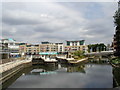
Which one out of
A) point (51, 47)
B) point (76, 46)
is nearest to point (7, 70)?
point (51, 47)

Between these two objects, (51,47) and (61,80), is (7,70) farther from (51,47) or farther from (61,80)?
(51,47)

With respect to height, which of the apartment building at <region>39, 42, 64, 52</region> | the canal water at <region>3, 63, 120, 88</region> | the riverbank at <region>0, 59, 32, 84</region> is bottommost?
the canal water at <region>3, 63, 120, 88</region>

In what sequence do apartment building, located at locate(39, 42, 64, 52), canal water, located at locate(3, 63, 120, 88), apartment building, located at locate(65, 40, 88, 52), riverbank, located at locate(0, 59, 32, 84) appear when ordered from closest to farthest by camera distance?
canal water, located at locate(3, 63, 120, 88) → riverbank, located at locate(0, 59, 32, 84) → apartment building, located at locate(39, 42, 64, 52) → apartment building, located at locate(65, 40, 88, 52)

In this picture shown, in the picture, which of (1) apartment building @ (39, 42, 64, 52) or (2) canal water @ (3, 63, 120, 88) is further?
(1) apartment building @ (39, 42, 64, 52)

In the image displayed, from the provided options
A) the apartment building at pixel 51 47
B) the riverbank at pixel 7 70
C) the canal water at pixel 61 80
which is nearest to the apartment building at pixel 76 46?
the apartment building at pixel 51 47

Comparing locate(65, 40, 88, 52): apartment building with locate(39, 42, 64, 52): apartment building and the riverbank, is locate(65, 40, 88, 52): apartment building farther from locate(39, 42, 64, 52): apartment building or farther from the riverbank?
the riverbank

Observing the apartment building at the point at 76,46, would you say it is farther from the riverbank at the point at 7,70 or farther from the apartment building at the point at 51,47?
the riverbank at the point at 7,70

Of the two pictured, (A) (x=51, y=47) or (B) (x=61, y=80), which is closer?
(B) (x=61, y=80)

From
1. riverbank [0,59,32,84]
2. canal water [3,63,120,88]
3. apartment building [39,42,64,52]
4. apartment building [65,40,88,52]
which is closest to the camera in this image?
canal water [3,63,120,88]

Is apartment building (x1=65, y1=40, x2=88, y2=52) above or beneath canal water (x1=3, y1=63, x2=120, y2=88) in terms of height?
above

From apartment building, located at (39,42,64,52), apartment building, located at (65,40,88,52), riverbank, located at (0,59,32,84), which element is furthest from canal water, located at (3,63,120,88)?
apartment building, located at (65,40,88,52)

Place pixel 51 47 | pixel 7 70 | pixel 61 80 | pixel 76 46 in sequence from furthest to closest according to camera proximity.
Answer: pixel 76 46
pixel 51 47
pixel 7 70
pixel 61 80

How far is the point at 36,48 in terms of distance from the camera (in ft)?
409

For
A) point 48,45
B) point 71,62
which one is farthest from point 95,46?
point 71,62
